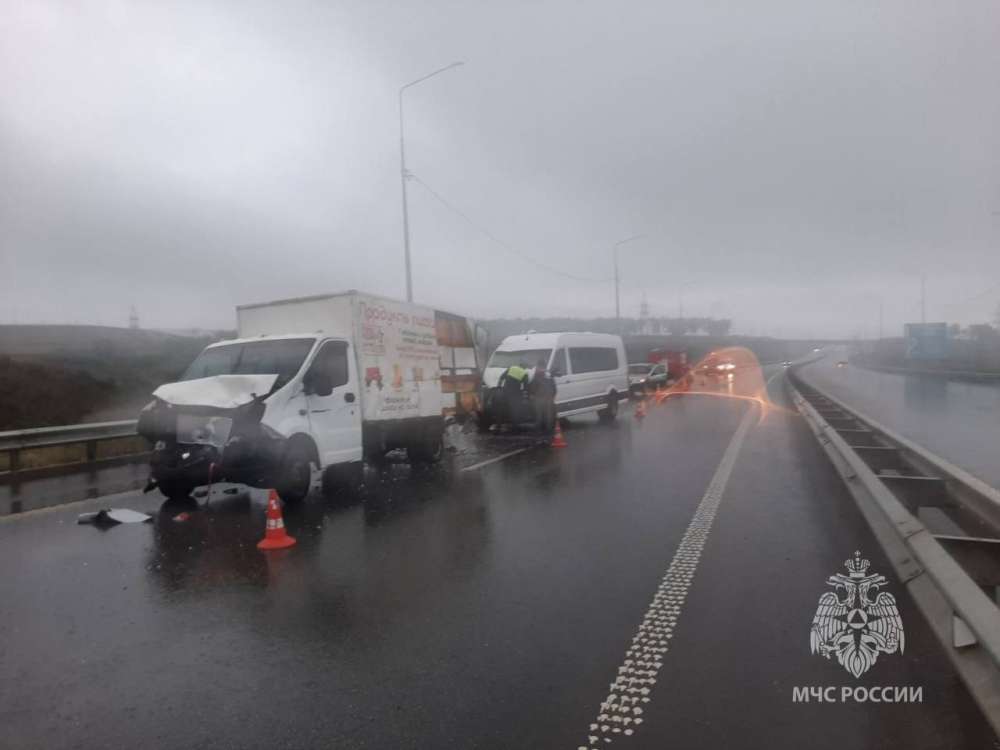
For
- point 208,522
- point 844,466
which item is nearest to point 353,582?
point 208,522

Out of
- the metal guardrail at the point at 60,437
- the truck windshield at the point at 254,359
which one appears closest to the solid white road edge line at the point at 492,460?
the truck windshield at the point at 254,359

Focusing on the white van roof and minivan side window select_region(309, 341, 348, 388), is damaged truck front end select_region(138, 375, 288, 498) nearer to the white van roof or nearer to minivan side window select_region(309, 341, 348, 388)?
minivan side window select_region(309, 341, 348, 388)

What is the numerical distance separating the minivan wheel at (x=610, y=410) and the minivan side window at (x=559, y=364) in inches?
120

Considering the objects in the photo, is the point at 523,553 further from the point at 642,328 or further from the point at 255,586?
the point at 642,328

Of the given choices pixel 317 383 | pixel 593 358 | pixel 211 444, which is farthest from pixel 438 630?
pixel 593 358

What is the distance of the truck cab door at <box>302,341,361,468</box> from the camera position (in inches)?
387

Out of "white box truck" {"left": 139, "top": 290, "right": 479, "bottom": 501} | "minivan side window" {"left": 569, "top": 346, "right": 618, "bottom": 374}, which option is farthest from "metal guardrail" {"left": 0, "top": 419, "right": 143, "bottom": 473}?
"minivan side window" {"left": 569, "top": 346, "right": 618, "bottom": 374}

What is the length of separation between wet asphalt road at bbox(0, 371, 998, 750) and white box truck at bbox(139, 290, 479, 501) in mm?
727

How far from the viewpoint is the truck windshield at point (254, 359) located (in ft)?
32.6

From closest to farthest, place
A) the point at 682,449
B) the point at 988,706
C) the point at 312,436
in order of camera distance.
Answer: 1. the point at 988,706
2. the point at 312,436
3. the point at 682,449

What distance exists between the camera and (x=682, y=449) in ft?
46.3

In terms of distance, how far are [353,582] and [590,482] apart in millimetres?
5177

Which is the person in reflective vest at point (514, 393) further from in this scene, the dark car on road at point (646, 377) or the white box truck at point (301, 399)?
the dark car on road at point (646, 377)

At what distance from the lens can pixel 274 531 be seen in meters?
7.50
